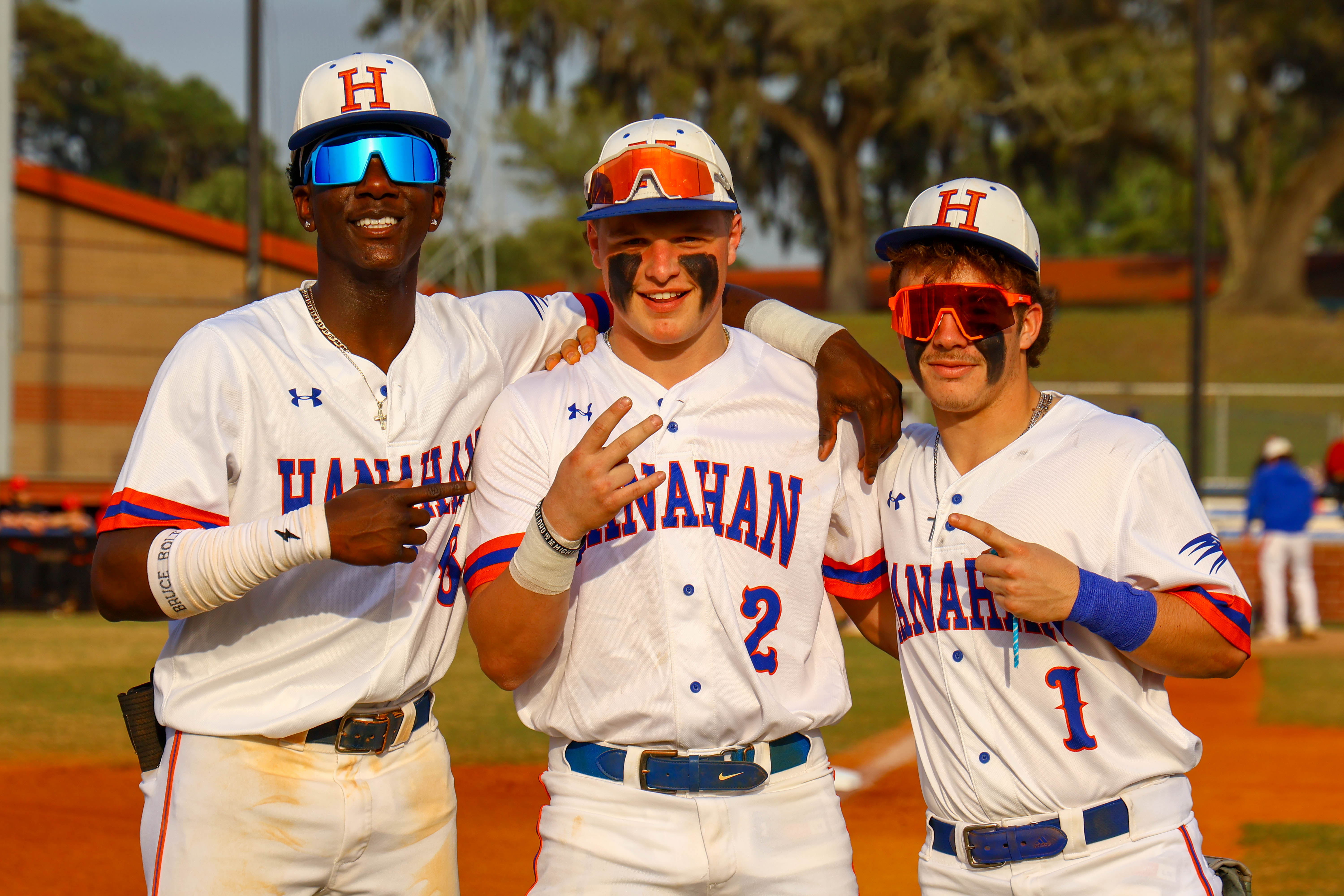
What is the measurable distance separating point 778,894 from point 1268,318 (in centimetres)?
3550

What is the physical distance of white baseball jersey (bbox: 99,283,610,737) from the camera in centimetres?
309

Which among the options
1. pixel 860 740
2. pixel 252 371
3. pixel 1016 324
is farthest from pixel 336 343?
pixel 860 740

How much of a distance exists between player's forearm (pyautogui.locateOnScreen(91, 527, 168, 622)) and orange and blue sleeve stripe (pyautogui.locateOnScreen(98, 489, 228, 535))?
14 millimetres

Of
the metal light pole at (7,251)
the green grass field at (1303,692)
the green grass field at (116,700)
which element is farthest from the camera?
the metal light pole at (7,251)

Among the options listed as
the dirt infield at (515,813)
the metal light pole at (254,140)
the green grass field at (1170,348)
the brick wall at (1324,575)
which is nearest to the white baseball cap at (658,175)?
the dirt infield at (515,813)

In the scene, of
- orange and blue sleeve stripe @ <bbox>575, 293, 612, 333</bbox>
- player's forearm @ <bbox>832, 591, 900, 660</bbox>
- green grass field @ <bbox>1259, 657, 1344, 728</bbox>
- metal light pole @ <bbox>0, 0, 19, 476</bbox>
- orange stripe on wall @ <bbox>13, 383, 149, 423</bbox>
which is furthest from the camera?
orange stripe on wall @ <bbox>13, 383, 149, 423</bbox>

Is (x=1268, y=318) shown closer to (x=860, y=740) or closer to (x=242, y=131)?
(x=860, y=740)

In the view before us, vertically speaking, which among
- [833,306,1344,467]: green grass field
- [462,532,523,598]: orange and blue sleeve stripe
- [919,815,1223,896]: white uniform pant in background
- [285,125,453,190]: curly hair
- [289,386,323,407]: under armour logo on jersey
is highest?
[833,306,1344,467]: green grass field

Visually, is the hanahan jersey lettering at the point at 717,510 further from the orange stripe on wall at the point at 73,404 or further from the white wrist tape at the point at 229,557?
the orange stripe on wall at the point at 73,404

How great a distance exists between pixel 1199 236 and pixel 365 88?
44.6 feet

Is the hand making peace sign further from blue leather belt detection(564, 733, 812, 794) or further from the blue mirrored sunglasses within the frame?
the blue mirrored sunglasses

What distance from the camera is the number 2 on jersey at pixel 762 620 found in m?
3.21

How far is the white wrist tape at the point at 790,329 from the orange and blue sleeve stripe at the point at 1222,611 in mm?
1112

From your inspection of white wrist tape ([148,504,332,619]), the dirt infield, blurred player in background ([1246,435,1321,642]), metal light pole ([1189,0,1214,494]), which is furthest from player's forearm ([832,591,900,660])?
metal light pole ([1189,0,1214,494])
